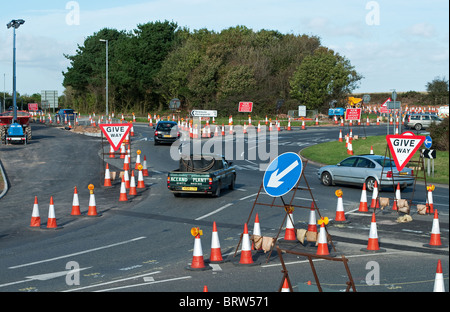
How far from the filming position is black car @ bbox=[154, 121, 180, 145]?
39.6 meters

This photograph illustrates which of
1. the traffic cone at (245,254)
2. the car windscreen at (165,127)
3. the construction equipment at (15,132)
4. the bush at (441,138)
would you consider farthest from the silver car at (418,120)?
the traffic cone at (245,254)

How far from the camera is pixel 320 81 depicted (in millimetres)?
67500

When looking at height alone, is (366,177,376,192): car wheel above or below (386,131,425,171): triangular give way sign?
below

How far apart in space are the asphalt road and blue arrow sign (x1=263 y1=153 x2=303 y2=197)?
1.44 meters

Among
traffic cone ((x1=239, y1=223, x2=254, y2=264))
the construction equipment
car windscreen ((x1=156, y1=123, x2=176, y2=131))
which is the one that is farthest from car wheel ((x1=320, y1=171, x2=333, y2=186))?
the construction equipment

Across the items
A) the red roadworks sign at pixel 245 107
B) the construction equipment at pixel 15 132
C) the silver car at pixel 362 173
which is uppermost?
the red roadworks sign at pixel 245 107

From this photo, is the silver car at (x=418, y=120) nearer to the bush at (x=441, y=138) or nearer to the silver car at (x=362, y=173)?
the silver car at (x=362, y=173)

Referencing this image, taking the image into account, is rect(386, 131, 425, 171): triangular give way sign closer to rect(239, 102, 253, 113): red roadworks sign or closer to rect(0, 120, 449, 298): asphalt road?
rect(0, 120, 449, 298): asphalt road

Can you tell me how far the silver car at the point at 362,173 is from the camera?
22.0 metres

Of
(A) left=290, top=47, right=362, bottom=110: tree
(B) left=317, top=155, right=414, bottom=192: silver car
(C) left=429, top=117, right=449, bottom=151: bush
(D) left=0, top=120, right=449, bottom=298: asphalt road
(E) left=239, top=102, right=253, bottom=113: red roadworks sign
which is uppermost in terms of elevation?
(A) left=290, top=47, right=362, bottom=110: tree

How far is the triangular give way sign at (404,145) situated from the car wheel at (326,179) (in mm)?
7547

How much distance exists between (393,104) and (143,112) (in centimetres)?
5344

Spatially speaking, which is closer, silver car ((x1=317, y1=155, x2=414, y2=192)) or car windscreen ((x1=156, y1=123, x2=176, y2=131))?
silver car ((x1=317, y1=155, x2=414, y2=192))
